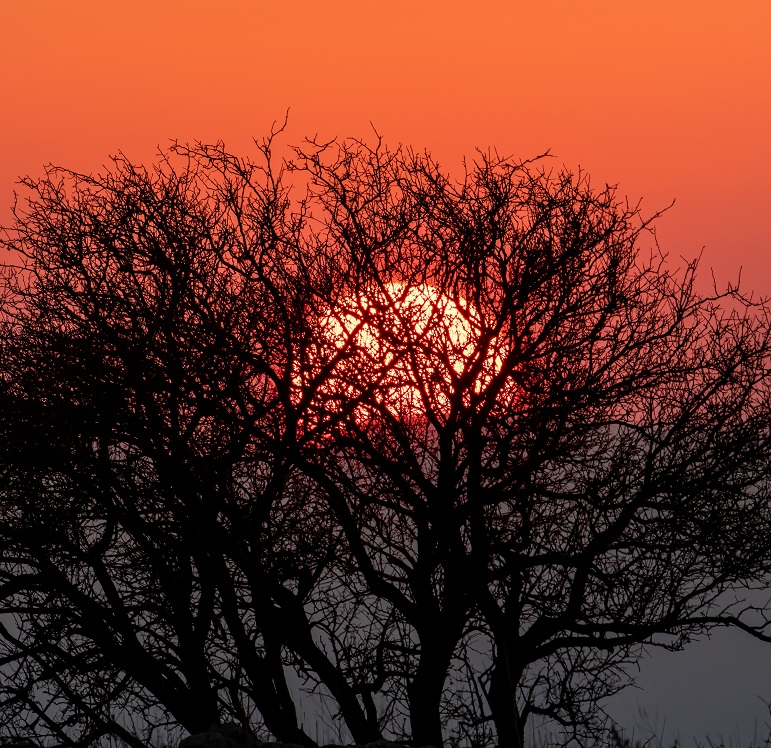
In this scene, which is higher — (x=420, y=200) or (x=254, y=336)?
(x=420, y=200)

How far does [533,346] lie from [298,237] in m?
2.69

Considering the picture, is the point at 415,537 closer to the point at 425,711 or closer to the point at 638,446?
the point at 425,711

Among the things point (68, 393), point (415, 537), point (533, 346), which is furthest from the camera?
point (415, 537)

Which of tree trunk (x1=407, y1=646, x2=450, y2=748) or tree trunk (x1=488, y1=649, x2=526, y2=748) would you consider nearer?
tree trunk (x1=488, y1=649, x2=526, y2=748)

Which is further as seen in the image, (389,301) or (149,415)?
(389,301)

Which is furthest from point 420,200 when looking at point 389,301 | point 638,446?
point 638,446

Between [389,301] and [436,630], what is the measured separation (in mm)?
3506

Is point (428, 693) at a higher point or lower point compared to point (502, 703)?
lower

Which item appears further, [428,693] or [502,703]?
[502,703]

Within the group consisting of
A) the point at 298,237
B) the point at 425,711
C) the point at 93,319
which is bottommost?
the point at 425,711

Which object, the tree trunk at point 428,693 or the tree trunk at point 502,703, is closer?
the tree trunk at point 502,703

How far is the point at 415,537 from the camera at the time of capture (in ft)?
38.1

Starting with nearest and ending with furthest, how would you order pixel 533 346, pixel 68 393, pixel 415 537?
pixel 68 393
pixel 533 346
pixel 415 537

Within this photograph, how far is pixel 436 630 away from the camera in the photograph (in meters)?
11.0
